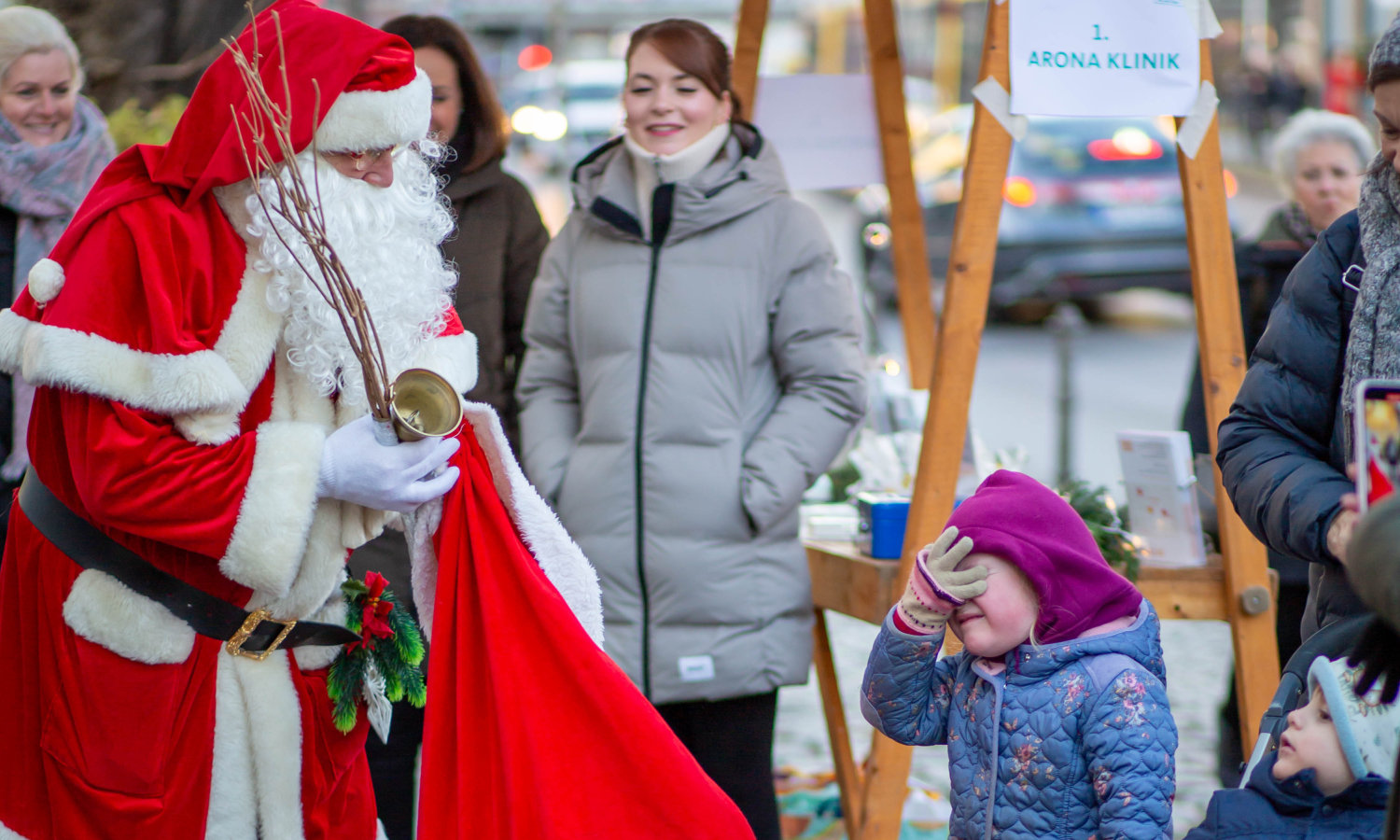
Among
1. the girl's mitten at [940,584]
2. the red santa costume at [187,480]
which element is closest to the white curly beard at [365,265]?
the red santa costume at [187,480]

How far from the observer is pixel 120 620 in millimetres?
2184

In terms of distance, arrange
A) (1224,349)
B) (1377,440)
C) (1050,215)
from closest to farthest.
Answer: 1. (1377,440)
2. (1224,349)
3. (1050,215)

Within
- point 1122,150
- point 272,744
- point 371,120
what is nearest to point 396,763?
point 272,744

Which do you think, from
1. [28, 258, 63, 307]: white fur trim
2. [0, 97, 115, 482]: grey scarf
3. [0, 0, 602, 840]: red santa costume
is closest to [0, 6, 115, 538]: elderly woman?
[0, 97, 115, 482]: grey scarf

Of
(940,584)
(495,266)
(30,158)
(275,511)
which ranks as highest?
(30,158)

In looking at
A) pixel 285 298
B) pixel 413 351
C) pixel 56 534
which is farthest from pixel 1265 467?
pixel 56 534

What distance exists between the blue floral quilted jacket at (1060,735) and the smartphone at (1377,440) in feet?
2.65

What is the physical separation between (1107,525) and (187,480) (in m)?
2.28

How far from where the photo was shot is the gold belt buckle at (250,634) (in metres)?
2.28

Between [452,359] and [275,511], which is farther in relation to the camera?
[452,359]

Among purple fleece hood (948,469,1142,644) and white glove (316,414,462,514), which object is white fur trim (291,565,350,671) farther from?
purple fleece hood (948,469,1142,644)

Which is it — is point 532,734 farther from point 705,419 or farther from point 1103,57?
point 1103,57

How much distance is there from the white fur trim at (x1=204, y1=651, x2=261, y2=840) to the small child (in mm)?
1428

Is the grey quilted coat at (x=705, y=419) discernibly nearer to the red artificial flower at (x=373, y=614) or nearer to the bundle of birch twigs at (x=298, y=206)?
the red artificial flower at (x=373, y=614)
